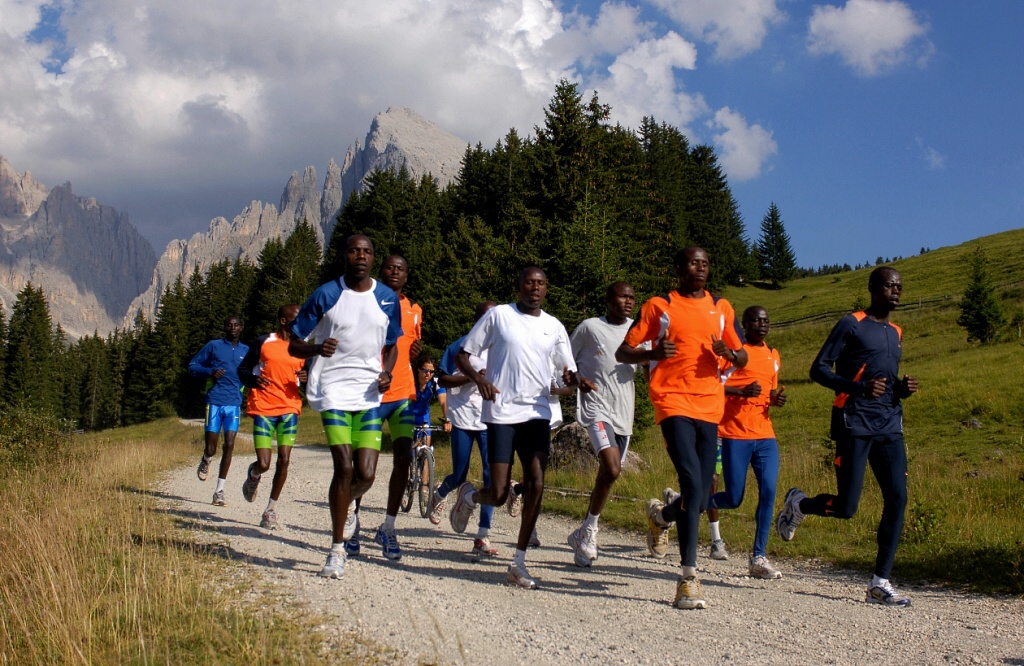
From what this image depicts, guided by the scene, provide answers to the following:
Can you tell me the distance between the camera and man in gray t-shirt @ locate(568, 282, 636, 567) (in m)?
7.41

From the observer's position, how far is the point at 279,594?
5867mm

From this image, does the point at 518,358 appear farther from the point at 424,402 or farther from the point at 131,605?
the point at 424,402

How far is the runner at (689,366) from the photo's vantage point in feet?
20.0

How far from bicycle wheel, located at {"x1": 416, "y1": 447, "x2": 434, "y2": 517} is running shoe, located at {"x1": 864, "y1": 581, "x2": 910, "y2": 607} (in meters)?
5.86

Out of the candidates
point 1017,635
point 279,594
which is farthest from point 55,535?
point 1017,635

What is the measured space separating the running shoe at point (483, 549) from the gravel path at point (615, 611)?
12 cm

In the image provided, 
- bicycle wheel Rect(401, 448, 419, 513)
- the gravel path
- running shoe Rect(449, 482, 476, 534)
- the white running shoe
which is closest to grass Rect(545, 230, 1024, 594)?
the white running shoe

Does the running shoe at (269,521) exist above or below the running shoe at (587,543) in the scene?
below

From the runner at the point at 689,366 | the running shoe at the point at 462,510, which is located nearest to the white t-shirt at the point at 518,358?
the runner at the point at 689,366

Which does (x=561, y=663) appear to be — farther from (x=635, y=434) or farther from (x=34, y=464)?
(x=635, y=434)

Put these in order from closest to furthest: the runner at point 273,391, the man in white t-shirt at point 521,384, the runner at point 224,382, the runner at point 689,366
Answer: the runner at point 689,366 → the man in white t-shirt at point 521,384 → the runner at point 273,391 → the runner at point 224,382

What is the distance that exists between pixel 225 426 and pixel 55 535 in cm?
532

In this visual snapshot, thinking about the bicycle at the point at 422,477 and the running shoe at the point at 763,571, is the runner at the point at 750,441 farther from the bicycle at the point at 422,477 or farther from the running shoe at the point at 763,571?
the bicycle at the point at 422,477

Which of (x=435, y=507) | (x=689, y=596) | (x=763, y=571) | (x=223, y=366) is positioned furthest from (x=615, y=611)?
(x=223, y=366)
